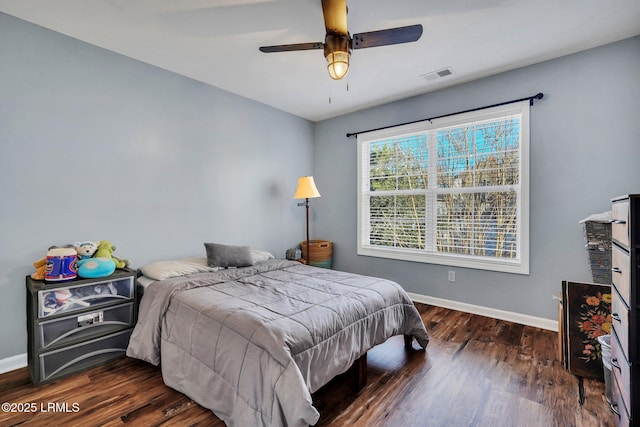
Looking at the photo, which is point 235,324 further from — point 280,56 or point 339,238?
point 339,238

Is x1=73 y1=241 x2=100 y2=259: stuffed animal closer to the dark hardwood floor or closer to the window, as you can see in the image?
the dark hardwood floor

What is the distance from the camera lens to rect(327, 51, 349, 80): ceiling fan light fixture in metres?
1.78

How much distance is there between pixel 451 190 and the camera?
3416 mm

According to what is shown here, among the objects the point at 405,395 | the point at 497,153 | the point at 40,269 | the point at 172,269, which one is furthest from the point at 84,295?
the point at 497,153

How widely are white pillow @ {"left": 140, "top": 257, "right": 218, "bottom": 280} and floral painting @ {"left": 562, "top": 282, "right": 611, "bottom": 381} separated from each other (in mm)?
2965

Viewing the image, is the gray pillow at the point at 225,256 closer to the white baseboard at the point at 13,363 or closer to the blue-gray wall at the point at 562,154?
the white baseboard at the point at 13,363

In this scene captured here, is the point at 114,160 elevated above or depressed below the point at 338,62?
below

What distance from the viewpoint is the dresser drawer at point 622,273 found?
4.25ft

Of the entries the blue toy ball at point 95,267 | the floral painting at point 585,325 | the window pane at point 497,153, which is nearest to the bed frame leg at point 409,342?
the floral painting at point 585,325

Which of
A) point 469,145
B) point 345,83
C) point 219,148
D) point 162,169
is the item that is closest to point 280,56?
point 345,83

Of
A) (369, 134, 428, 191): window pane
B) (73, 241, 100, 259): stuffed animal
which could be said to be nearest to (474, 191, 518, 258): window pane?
(369, 134, 428, 191): window pane

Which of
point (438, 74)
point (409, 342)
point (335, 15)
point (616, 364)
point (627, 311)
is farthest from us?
point (438, 74)

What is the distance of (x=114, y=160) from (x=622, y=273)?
3.68 meters

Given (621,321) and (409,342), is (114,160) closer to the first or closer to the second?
(409,342)
